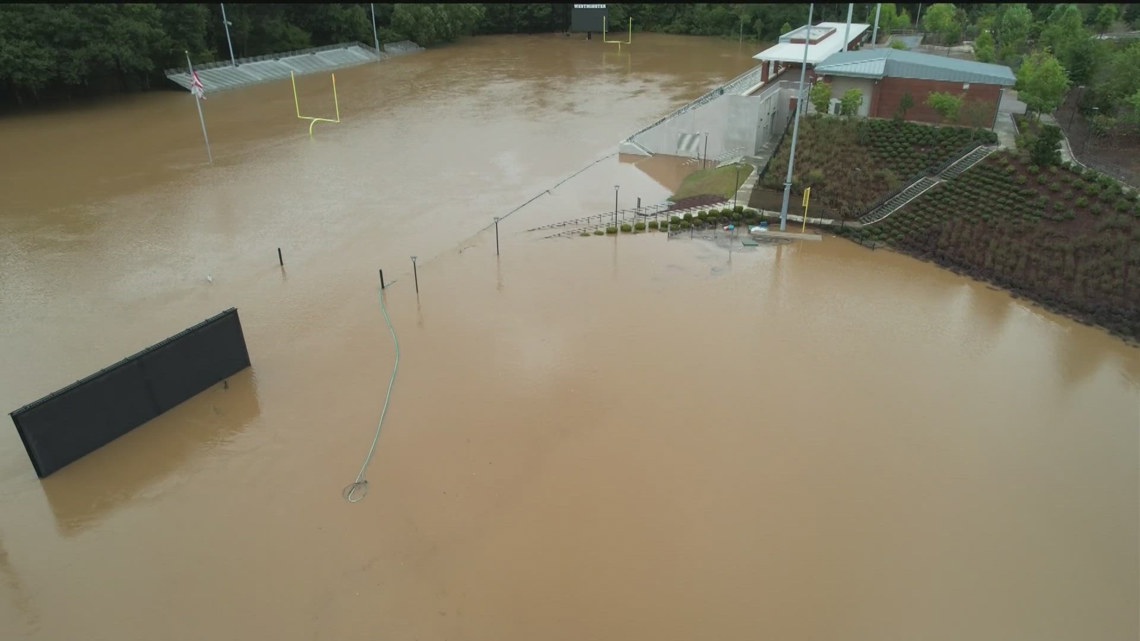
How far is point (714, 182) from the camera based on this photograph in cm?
3269

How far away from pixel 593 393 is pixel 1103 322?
1550 centimetres

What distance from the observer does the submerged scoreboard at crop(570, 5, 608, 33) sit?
7612 cm

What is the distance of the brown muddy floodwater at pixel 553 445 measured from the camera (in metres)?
13.3

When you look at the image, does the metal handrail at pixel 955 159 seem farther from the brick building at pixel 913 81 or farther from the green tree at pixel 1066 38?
the green tree at pixel 1066 38

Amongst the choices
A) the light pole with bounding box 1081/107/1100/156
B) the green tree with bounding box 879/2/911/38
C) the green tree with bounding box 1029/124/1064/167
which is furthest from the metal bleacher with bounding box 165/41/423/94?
the light pole with bounding box 1081/107/1100/156

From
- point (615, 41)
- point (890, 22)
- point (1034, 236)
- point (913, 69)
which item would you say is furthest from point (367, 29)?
point (1034, 236)

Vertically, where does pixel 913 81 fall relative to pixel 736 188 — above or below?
above

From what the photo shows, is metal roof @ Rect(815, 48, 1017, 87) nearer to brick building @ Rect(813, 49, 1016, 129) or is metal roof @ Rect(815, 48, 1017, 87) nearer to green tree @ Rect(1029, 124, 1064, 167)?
brick building @ Rect(813, 49, 1016, 129)

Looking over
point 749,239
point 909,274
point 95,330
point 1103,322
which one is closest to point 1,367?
point 95,330

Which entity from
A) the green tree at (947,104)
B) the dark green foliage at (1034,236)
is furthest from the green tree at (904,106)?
the dark green foliage at (1034,236)

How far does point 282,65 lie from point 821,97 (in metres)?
41.4

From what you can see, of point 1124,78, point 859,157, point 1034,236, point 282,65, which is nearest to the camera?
point 1034,236

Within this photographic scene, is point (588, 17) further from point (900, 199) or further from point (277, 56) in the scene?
point (900, 199)

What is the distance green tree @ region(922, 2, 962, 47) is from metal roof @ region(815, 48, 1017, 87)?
22.7 m
